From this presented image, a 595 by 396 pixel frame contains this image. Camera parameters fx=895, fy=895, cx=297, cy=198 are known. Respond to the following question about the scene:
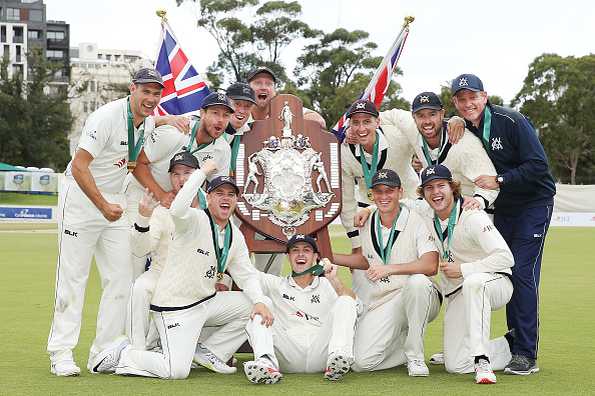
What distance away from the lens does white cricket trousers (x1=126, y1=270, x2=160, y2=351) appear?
23.3 ft

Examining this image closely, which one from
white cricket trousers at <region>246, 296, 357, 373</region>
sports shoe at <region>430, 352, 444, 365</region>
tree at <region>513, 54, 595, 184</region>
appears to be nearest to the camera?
white cricket trousers at <region>246, 296, 357, 373</region>

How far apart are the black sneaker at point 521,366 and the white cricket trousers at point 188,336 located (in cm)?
215

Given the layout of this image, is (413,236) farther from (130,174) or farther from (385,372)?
(130,174)

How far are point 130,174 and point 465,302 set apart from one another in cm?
312

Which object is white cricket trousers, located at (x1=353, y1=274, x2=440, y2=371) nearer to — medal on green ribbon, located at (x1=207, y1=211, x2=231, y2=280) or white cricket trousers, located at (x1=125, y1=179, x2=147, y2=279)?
medal on green ribbon, located at (x1=207, y1=211, x2=231, y2=280)

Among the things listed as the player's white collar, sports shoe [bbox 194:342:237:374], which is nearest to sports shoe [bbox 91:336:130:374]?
sports shoe [bbox 194:342:237:374]

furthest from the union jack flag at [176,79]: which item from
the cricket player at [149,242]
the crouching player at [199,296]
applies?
the crouching player at [199,296]

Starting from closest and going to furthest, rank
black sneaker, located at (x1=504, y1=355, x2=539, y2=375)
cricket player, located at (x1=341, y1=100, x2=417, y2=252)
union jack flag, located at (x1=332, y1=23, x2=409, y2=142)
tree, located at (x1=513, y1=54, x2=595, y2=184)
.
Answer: black sneaker, located at (x1=504, y1=355, x2=539, y2=375)
cricket player, located at (x1=341, y1=100, x2=417, y2=252)
union jack flag, located at (x1=332, y1=23, x2=409, y2=142)
tree, located at (x1=513, y1=54, x2=595, y2=184)

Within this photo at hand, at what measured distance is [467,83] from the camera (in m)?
7.40

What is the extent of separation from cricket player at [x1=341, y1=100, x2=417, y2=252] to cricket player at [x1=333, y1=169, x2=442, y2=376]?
0.45 metres

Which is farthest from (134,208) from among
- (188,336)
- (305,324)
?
(305,324)

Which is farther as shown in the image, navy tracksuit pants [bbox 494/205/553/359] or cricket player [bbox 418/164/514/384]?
navy tracksuit pants [bbox 494/205/553/359]

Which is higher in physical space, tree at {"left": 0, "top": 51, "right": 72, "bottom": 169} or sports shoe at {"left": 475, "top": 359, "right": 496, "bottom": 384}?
tree at {"left": 0, "top": 51, "right": 72, "bottom": 169}

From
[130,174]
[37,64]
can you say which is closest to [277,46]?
[37,64]
